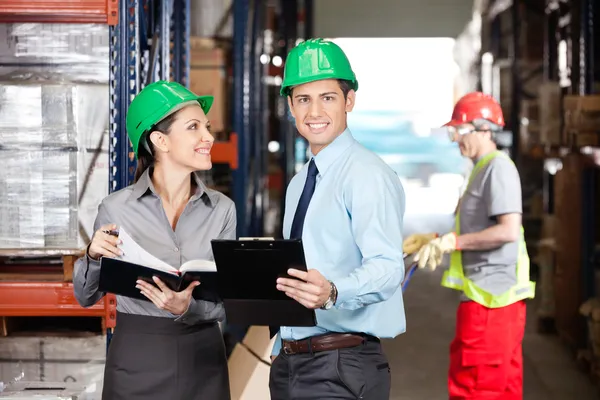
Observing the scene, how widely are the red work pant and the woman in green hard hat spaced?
2.35m

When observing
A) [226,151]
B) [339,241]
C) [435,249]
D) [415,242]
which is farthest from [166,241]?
[226,151]

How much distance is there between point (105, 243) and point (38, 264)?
6.20 feet

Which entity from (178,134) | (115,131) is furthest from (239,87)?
(178,134)

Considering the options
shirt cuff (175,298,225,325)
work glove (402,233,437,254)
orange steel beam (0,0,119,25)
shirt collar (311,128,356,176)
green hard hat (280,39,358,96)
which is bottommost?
shirt cuff (175,298,225,325)

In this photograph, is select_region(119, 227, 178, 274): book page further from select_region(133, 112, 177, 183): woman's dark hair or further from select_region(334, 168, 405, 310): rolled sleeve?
select_region(334, 168, 405, 310): rolled sleeve

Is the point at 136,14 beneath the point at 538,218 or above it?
above

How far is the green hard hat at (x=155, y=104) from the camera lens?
312 centimetres

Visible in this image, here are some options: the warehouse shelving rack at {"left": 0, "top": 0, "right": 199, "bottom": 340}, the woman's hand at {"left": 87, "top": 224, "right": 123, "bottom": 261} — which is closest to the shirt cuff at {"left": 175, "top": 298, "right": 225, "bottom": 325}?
the woman's hand at {"left": 87, "top": 224, "right": 123, "bottom": 261}

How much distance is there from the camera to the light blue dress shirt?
2.73 m

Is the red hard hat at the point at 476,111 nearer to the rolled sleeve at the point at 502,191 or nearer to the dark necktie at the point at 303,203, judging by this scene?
the rolled sleeve at the point at 502,191

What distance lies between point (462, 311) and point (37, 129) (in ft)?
8.81

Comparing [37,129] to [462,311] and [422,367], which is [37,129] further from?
[422,367]

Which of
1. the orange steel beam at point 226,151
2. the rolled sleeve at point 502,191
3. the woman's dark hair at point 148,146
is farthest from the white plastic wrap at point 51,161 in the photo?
the orange steel beam at point 226,151

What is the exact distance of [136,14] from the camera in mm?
4078
